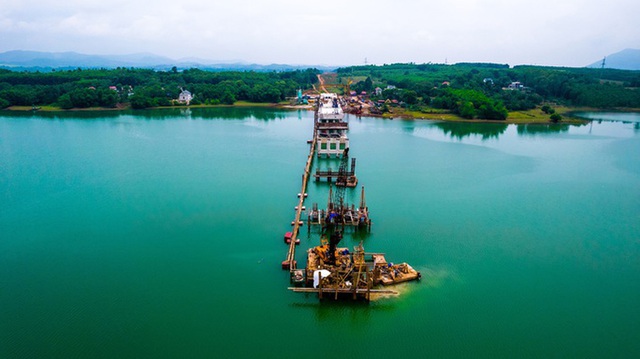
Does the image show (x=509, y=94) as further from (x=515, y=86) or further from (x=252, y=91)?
(x=252, y=91)

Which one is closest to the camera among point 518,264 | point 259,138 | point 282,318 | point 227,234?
point 282,318

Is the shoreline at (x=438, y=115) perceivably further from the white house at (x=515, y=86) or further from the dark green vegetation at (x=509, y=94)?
the white house at (x=515, y=86)

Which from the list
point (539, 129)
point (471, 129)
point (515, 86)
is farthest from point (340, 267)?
point (515, 86)

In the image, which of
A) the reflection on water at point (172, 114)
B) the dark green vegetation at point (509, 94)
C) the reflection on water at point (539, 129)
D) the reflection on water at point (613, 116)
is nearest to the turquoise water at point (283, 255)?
the reflection on water at point (539, 129)

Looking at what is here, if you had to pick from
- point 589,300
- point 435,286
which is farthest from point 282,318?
point 589,300

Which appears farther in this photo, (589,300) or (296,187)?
(296,187)

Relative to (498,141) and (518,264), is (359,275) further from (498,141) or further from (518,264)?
(498,141)

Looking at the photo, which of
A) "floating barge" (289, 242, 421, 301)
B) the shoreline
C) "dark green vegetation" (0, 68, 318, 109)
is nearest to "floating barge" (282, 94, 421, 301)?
"floating barge" (289, 242, 421, 301)
